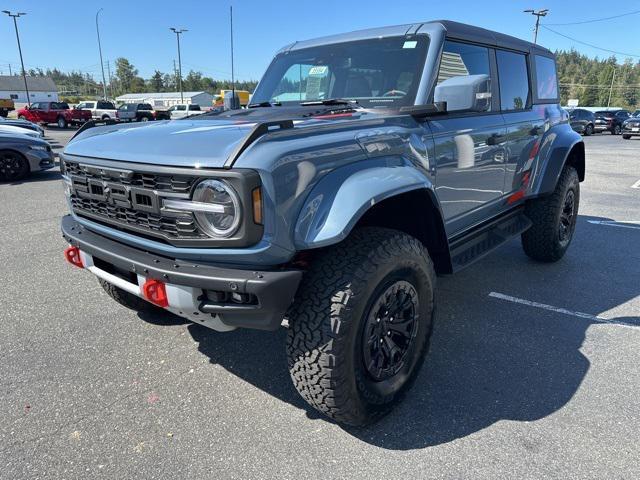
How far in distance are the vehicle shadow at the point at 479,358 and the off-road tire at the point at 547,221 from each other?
0.30 meters

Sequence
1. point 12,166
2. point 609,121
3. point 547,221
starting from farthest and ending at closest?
point 609,121, point 12,166, point 547,221

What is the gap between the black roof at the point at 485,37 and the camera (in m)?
3.16

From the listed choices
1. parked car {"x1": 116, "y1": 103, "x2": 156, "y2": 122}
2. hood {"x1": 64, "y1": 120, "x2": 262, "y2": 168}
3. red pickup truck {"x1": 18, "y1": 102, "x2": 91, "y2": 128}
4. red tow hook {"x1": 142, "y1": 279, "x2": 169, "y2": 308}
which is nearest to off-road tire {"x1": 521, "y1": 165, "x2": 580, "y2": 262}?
hood {"x1": 64, "y1": 120, "x2": 262, "y2": 168}

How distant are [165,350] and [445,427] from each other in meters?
1.82

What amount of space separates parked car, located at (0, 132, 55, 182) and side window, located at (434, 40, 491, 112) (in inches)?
373

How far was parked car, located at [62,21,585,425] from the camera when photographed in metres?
1.94

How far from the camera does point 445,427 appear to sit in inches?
93.0

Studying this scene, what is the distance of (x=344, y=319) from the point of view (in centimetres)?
204

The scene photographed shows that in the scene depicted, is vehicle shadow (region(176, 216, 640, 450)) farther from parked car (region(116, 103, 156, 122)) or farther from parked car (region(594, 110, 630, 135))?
parked car (region(594, 110, 630, 135))

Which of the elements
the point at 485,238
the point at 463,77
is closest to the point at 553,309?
the point at 485,238

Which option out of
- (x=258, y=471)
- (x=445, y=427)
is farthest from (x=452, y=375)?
(x=258, y=471)

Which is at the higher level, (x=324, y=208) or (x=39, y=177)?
(x=324, y=208)

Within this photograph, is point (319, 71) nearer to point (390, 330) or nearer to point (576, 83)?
point (390, 330)

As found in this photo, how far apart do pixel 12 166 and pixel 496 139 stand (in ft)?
32.2
